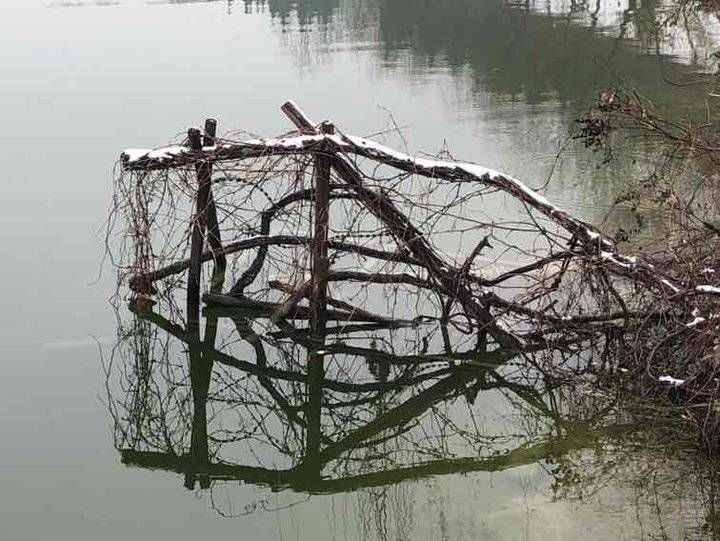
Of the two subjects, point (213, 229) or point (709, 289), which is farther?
point (213, 229)

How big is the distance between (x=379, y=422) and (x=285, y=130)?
1001 cm

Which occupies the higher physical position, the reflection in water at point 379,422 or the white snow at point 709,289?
the white snow at point 709,289

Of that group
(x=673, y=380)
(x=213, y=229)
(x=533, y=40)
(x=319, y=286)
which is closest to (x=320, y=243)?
(x=319, y=286)

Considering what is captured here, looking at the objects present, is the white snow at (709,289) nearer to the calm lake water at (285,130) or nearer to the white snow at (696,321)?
the white snow at (696,321)

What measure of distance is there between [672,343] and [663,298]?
0.32 metres

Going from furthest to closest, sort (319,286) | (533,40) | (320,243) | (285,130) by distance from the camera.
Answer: (533,40), (285,130), (319,286), (320,243)

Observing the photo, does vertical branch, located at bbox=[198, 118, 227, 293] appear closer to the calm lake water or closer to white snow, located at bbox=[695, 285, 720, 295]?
the calm lake water

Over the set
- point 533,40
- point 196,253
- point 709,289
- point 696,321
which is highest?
point 533,40

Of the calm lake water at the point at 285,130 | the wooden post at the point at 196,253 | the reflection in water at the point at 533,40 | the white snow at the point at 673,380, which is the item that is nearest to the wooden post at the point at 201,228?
the wooden post at the point at 196,253

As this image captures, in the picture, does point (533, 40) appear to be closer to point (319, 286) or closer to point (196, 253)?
point (196, 253)

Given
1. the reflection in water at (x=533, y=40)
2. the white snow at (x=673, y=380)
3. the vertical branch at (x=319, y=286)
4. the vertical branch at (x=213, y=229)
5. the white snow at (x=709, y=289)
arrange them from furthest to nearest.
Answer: the reflection in water at (x=533, y=40) < the vertical branch at (x=213, y=229) < the vertical branch at (x=319, y=286) < the white snow at (x=673, y=380) < the white snow at (x=709, y=289)

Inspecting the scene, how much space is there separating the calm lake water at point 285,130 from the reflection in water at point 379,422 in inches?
1.2

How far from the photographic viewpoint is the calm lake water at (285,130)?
6.41 meters

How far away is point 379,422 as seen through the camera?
7.76 m
